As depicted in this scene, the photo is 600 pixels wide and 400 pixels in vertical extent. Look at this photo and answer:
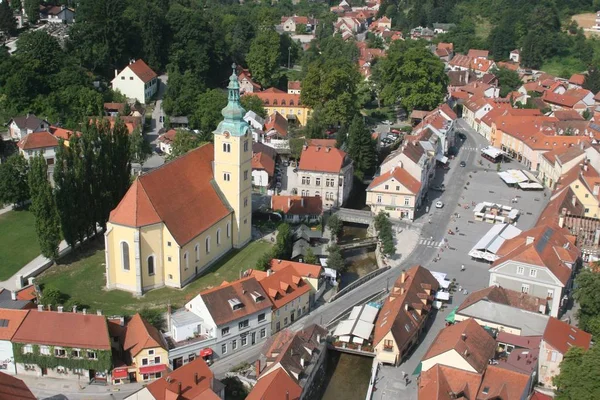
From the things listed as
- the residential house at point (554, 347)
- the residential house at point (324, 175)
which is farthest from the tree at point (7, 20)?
the residential house at point (554, 347)

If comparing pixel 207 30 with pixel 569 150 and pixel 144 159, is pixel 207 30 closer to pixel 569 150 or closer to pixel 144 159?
pixel 144 159

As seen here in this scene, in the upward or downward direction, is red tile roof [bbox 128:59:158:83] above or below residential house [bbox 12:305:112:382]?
above

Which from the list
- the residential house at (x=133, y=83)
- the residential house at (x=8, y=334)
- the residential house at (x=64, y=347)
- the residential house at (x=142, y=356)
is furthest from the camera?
the residential house at (x=133, y=83)

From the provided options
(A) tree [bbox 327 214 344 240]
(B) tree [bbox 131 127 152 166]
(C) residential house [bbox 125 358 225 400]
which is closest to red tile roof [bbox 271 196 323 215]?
(A) tree [bbox 327 214 344 240]

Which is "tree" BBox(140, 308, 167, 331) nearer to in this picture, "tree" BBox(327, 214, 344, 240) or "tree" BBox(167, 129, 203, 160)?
"tree" BBox(327, 214, 344, 240)

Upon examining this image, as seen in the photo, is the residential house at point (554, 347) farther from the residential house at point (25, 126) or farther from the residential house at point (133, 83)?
the residential house at point (133, 83)

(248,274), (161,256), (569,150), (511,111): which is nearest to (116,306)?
(161,256)
